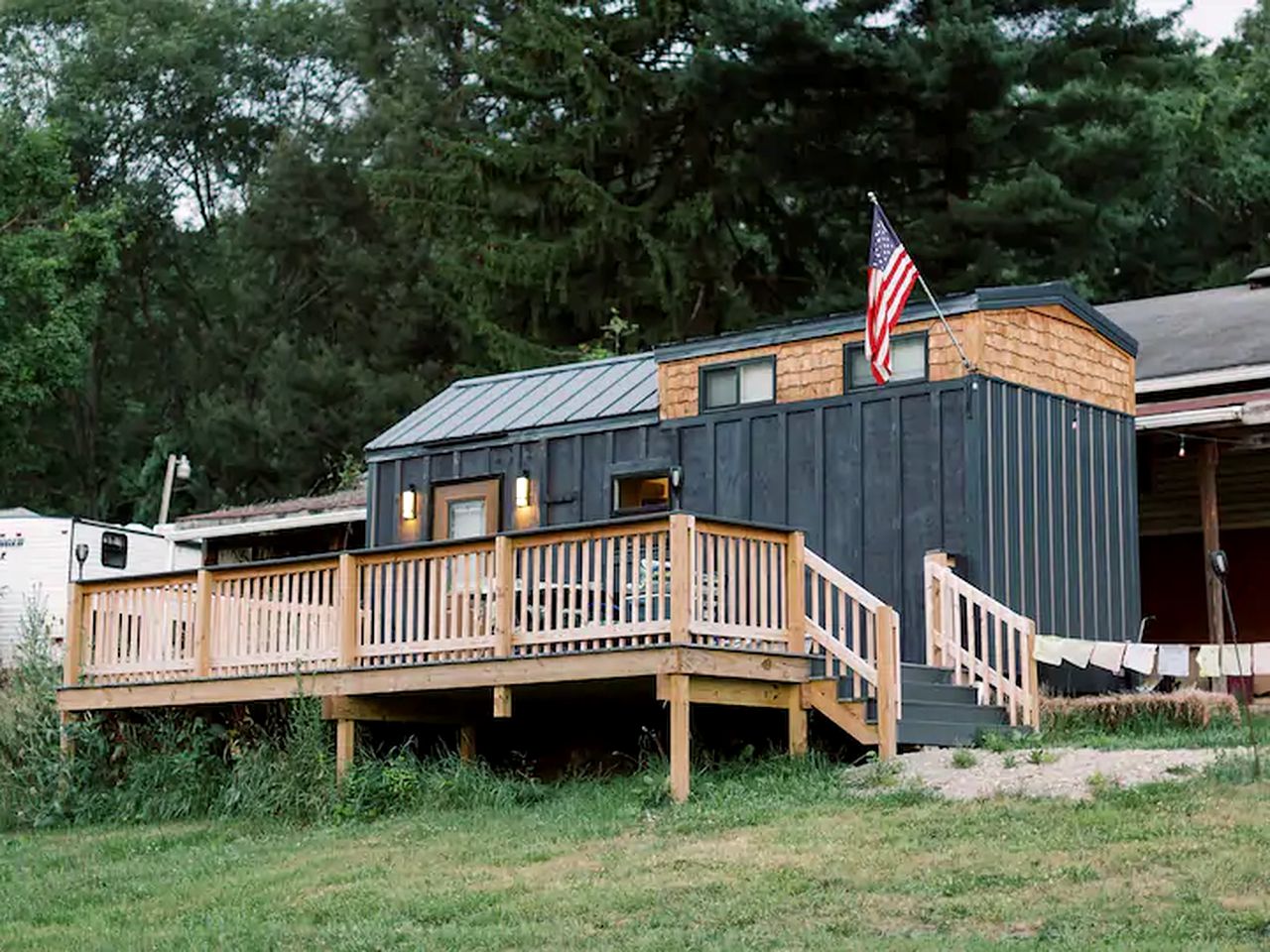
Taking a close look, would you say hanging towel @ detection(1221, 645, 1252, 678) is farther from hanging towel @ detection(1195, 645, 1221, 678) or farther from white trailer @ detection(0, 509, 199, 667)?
white trailer @ detection(0, 509, 199, 667)

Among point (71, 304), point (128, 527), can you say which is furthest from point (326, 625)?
point (71, 304)

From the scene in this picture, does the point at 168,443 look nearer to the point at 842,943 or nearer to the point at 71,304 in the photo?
the point at 71,304

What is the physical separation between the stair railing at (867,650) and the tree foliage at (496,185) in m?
14.4

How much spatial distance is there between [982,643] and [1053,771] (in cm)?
241

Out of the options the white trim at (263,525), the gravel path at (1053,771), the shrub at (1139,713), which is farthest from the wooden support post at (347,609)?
the white trim at (263,525)

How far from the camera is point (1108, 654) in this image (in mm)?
13586

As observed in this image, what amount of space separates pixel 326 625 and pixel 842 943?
24.1 feet

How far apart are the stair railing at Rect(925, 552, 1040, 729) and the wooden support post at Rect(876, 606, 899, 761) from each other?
1.08m

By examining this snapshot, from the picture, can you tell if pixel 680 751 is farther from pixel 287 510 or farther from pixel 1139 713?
pixel 287 510

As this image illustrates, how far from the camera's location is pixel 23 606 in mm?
24234

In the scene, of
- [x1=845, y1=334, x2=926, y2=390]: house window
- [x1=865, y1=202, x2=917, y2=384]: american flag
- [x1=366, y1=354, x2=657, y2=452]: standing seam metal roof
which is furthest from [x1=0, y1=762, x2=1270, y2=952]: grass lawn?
[x1=366, y1=354, x2=657, y2=452]: standing seam metal roof

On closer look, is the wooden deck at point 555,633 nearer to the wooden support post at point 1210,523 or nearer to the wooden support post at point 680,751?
the wooden support post at point 680,751

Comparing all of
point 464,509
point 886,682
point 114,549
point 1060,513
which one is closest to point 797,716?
point 886,682

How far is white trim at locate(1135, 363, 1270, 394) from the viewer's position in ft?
62.6
